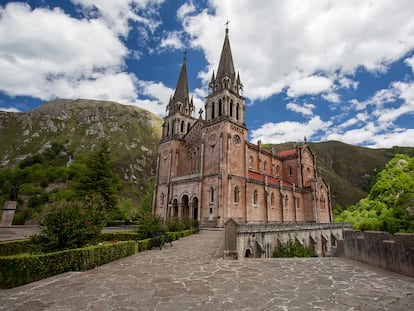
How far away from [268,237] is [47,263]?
1592cm

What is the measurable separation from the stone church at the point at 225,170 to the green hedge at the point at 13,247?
14663 millimetres

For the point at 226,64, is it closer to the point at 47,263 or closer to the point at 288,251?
the point at 288,251

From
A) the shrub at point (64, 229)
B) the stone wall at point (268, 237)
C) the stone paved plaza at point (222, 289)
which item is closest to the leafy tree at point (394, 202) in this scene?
the stone paved plaza at point (222, 289)

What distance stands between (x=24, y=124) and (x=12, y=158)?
95.8ft

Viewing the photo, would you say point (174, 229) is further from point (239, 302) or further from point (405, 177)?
point (405, 177)

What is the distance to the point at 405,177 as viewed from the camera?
533 inches

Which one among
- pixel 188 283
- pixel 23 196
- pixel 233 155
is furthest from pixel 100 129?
pixel 188 283

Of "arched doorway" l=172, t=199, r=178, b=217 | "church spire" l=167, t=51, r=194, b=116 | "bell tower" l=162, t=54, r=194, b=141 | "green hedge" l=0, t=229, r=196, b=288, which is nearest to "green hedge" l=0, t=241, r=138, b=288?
"green hedge" l=0, t=229, r=196, b=288

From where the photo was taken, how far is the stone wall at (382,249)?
6.39 m

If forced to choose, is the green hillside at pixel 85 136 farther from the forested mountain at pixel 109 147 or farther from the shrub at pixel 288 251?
the shrub at pixel 288 251

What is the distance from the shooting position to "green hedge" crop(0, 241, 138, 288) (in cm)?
682

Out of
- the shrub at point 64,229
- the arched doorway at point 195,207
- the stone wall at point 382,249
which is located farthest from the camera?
the arched doorway at point 195,207

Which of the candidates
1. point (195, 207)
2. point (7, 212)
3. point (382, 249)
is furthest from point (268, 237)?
point (7, 212)

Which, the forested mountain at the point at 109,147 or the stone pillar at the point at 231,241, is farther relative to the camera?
the forested mountain at the point at 109,147
